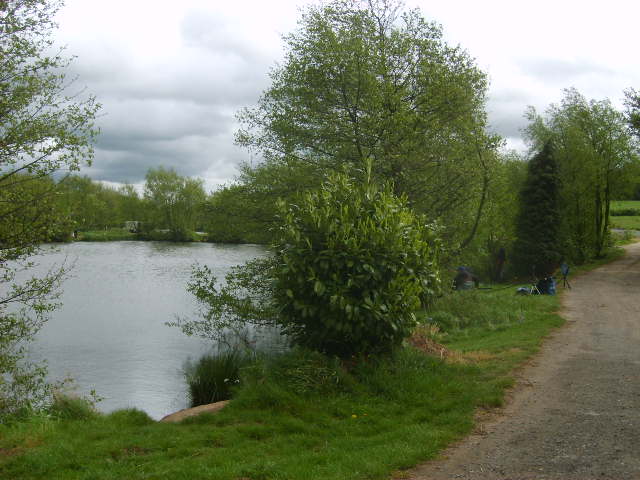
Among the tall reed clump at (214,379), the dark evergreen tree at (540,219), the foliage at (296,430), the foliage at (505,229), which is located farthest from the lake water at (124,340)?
the dark evergreen tree at (540,219)

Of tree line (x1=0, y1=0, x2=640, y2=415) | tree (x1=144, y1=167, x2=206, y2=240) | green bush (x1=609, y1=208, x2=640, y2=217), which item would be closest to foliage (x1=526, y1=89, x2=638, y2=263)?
tree line (x1=0, y1=0, x2=640, y2=415)

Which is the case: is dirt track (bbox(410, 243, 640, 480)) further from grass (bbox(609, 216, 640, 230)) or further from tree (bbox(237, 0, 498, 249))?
grass (bbox(609, 216, 640, 230))

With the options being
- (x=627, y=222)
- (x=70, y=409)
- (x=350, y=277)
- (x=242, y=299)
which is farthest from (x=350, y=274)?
(x=627, y=222)

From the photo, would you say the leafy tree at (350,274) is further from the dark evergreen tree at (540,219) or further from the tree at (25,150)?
the dark evergreen tree at (540,219)

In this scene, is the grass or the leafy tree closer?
the leafy tree

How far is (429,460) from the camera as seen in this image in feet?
20.0

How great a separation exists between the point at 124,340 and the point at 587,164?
2624 cm

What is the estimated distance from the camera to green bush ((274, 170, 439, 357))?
27.9ft

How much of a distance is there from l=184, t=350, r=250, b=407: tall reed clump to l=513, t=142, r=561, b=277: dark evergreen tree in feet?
79.1

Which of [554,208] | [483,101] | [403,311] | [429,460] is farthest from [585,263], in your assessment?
[429,460]

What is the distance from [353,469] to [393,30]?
14590 mm

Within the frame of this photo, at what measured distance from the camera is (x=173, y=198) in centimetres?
8012

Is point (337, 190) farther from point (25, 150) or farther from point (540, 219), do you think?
point (540, 219)

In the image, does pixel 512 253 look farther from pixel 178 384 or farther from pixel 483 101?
pixel 178 384
